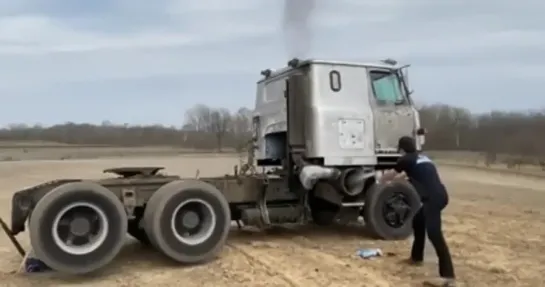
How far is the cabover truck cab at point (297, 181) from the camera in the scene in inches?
361

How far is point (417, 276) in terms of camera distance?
8266 millimetres

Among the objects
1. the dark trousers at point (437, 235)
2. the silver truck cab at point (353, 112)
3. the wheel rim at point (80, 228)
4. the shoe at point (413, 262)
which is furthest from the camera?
the silver truck cab at point (353, 112)

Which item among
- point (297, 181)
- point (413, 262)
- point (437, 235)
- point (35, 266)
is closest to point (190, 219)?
point (35, 266)

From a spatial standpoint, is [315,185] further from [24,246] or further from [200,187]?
[24,246]

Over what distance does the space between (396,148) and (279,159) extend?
81.3 inches

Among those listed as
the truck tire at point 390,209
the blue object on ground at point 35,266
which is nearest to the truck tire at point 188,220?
the blue object on ground at point 35,266

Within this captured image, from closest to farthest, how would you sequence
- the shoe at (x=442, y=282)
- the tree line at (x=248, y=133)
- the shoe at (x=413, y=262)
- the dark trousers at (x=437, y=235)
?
the shoe at (x=442, y=282)
the dark trousers at (x=437, y=235)
the shoe at (x=413, y=262)
the tree line at (x=248, y=133)

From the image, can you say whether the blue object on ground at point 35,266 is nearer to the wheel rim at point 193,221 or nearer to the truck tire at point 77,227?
the truck tire at point 77,227

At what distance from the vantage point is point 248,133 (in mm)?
13375

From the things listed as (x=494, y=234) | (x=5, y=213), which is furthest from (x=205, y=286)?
(x=5, y=213)

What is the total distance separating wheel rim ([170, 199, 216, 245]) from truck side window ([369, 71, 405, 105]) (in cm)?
356

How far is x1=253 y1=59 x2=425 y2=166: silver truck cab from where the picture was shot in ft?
35.2

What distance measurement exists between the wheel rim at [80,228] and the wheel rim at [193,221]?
3.16 ft

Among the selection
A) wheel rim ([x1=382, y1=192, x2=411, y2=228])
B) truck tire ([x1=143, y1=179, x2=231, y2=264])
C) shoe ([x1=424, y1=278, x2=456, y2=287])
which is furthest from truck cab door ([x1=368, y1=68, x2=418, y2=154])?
shoe ([x1=424, y1=278, x2=456, y2=287])
